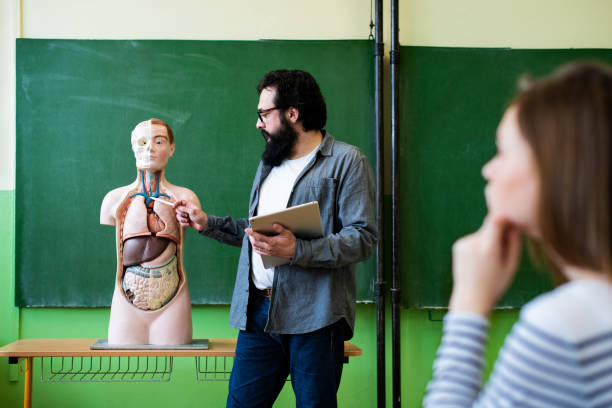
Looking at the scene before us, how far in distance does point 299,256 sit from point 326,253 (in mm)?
85

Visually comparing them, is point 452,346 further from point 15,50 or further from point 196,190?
point 15,50

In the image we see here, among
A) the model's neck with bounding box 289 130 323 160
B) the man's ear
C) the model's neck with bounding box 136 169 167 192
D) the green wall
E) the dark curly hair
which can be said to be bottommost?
the green wall

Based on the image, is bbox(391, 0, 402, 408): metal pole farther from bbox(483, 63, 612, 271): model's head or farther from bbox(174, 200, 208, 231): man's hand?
bbox(483, 63, 612, 271): model's head

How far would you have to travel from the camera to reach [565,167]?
58 cm

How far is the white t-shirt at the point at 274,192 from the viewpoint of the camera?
192cm

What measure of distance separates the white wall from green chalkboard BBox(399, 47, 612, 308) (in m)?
0.18

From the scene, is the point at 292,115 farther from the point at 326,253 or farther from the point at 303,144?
the point at 326,253

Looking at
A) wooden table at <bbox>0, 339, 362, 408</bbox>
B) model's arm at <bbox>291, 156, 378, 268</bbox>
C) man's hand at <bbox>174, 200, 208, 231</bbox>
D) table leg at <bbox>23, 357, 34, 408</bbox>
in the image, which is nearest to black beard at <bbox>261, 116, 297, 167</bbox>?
model's arm at <bbox>291, 156, 378, 268</bbox>

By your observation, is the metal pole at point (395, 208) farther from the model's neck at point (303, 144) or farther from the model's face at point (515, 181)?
the model's face at point (515, 181)

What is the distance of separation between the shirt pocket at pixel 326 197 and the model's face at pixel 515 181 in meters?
1.22

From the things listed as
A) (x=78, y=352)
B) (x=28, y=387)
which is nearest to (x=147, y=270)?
(x=78, y=352)

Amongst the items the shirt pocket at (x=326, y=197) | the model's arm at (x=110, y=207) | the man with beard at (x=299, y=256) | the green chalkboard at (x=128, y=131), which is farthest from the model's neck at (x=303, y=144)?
the green chalkboard at (x=128, y=131)

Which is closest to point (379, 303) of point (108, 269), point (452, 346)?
point (108, 269)

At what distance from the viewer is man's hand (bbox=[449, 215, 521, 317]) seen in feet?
2.14
